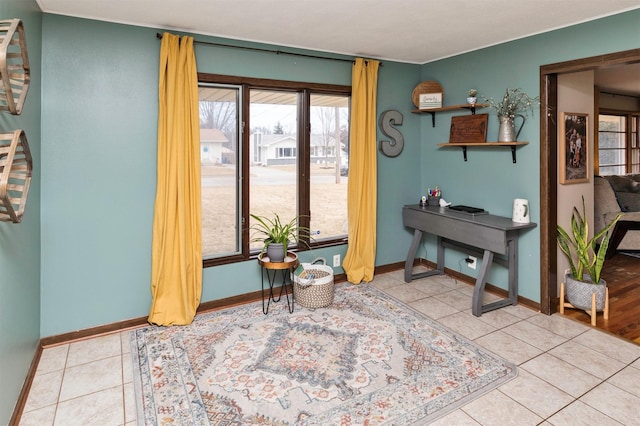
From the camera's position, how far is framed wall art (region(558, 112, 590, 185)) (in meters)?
3.18

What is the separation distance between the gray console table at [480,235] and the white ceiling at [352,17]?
1.55 meters

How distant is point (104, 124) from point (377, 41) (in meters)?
2.32

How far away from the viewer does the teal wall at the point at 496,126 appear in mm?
2777

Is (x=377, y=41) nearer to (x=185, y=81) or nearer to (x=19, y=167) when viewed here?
(x=185, y=81)

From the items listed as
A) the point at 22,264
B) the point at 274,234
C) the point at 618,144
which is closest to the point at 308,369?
the point at 274,234

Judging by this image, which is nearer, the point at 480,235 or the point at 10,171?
the point at 10,171

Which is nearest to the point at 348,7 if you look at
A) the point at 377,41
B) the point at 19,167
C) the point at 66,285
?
the point at 377,41

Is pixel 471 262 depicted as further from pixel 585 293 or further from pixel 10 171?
pixel 10 171

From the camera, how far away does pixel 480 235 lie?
3.24 meters

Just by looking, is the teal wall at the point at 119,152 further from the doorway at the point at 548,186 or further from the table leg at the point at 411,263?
the table leg at the point at 411,263

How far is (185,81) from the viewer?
2934 millimetres

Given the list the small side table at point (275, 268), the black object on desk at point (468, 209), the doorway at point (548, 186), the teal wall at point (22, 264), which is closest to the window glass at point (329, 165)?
the small side table at point (275, 268)

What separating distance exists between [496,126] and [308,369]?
107 inches

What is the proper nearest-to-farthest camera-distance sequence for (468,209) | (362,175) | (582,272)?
(582,272), (468,209), (362,175)
